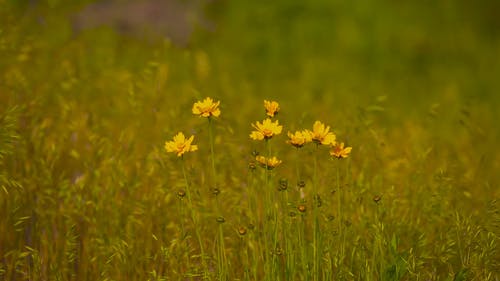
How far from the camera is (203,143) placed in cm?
393

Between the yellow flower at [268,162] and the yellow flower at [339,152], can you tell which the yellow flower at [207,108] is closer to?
the yellow flower at [268,162]

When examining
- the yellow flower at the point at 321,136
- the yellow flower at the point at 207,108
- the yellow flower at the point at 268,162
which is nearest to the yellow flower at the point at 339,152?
the yellow flower at the point at 321,136

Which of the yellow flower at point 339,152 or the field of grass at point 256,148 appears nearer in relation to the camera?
the yellow flower at point 339,152

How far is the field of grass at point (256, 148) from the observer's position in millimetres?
2480

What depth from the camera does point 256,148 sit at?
379 cm

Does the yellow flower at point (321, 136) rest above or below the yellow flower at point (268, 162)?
above

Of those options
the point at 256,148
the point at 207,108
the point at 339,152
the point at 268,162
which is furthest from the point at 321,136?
the point at 256,148

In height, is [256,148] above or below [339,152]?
above

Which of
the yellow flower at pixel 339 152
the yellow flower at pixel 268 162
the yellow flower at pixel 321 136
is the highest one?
the yellow flower at pixel 321 136

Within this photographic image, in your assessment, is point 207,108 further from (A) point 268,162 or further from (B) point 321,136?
(B) point 321,136

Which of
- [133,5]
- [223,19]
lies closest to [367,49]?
[223,19]

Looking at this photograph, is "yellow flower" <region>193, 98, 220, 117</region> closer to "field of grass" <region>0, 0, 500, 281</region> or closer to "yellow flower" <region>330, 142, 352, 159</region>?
"field of grass" <region>0, 0, 500, 281</region>

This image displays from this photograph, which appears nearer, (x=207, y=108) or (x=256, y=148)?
(x=207, y=108)

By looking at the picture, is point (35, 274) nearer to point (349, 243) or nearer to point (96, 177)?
point (96, 177)
